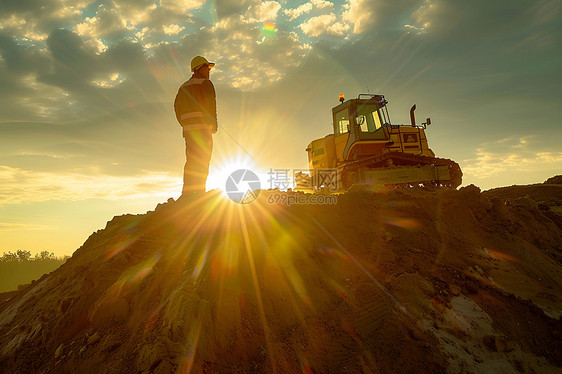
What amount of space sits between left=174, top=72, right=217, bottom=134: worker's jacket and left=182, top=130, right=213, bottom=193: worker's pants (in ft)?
0.58

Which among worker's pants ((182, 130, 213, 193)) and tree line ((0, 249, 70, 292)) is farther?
tree line ((0, 249, 70, 292))

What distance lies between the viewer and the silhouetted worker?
6.27 meters

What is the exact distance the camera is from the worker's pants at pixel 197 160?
248 inches

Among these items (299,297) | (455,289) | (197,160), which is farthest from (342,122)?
(299,297)

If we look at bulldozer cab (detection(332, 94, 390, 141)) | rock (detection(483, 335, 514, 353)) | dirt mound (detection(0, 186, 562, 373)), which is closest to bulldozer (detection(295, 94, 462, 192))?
bulldozer cab (detection(332, 94, 390, 141))

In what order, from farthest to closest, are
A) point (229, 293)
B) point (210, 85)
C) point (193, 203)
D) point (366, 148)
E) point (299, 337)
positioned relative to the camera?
1. point (366, 148)
2. point (210, 85)
3. point (193, 203)
4. point (229, 293)
5. point (299, 337)

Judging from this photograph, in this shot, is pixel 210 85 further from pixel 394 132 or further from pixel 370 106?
pixel 394 132

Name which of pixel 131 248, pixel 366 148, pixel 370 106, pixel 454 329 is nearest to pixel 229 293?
pixel 131 248

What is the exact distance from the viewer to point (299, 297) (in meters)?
3.54

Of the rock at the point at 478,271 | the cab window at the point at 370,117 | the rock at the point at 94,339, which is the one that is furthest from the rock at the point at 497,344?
the cab window at the point at 370,117

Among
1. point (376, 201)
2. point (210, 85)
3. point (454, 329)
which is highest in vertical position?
point (210, 85)

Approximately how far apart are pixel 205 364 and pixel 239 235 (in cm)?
182

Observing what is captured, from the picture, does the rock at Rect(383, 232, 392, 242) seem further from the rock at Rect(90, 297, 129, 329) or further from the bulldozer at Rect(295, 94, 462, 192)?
the bulldozer at Rect(295, 94, 462, 192)

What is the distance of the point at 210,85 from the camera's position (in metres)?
6.38
